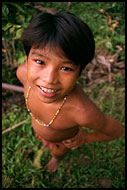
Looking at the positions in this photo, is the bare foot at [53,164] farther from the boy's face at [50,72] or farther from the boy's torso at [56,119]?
the boy's face at [50,72]

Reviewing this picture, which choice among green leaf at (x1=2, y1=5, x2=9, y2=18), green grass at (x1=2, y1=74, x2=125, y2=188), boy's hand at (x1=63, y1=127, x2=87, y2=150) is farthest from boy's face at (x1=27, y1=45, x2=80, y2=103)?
green grass at (x1=2, y1=74, x2=125, y2=188)

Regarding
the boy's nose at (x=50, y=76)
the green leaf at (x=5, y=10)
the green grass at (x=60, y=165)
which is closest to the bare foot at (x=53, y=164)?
the green grass at (x=60, y=165)

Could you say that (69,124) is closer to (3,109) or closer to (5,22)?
(5,22)

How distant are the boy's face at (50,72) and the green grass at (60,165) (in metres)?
1.49

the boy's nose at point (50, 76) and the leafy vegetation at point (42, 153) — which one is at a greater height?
the boy's nose at point (50, 76)

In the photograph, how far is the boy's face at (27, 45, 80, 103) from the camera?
3.68 feet

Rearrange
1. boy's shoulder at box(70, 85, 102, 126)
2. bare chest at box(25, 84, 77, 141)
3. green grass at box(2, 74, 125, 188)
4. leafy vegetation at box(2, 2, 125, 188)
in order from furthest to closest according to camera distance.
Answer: green grass at box(2, 74, 125, 188), leafy vegetation at box(2, 2, 125, 188), bare chest at box(25, 84, 77, 141), boy's shoulder at box(70, 85, 102, 126)

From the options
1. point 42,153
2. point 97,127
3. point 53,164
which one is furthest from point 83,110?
point 42,153

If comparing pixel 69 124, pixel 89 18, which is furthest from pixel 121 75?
pixel 69 124

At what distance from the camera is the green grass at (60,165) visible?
2.37 meters

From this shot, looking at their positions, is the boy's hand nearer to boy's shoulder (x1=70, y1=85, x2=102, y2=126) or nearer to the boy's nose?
boy's shoulder (x1=70, y1=85, x2=102, y2=126)

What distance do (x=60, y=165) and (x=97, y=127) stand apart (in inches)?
47.4

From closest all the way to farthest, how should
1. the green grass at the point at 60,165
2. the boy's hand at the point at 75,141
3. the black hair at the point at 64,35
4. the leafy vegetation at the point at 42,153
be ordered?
the black hair at the point at 64,35, the boy's hand at the point at 75,141, the leafy vegetation at the point at 42,153, the green grass at the point at 60,165

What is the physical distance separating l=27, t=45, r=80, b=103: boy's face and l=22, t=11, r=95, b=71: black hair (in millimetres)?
41
